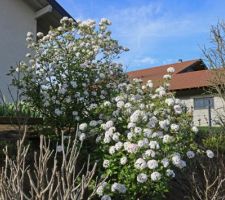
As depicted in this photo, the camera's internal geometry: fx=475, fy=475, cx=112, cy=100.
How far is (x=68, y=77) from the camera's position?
7922mm

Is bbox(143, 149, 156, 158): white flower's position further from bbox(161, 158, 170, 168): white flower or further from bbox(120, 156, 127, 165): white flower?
bbox(120, 156, 127, 165): white flower

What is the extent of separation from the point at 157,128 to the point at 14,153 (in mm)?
2190

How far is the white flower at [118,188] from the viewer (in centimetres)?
568

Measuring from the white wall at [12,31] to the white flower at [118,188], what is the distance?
8.32 metres

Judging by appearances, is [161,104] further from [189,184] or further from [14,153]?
[14,153]

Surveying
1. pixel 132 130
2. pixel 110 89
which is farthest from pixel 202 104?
pixel 132 130

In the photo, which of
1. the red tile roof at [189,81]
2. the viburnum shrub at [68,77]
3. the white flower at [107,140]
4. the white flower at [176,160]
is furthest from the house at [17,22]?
the red tile roof at [189,81]

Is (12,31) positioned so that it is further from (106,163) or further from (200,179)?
(106,163)

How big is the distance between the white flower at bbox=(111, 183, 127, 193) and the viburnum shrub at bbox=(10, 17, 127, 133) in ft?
6.44

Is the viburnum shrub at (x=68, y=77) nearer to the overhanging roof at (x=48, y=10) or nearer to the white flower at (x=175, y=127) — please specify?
the white flower at (x=175, y=127)

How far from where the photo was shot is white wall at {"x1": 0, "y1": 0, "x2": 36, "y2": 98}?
13812 millimetres

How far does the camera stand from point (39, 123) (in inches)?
324

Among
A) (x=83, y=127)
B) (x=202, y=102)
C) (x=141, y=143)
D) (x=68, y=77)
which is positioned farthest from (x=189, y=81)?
(x=141, y=143)

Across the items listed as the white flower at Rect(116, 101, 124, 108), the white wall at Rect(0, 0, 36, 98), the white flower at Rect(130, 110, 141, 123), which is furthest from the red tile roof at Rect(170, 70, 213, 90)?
the white flower at Rect(130, 110, 141, 123)
